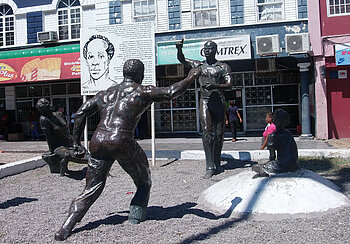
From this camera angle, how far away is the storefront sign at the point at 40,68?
15.3m

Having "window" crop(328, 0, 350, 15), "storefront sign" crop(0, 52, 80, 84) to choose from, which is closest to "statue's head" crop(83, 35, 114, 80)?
"storefront sign" crop(0, 52, 80, 84)

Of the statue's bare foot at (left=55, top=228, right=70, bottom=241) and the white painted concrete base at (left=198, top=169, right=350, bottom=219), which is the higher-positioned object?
the white painted concrete base at (left=198, top=169, right=350, bottom=219)

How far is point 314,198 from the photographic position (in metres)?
4.36

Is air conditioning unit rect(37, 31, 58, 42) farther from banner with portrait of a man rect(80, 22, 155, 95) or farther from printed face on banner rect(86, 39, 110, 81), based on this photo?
printed face on banner rect(86, 39, 110, 81)

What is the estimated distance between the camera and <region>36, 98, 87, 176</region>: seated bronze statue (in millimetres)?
7176

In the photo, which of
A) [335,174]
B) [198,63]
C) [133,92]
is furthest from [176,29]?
[133,92]

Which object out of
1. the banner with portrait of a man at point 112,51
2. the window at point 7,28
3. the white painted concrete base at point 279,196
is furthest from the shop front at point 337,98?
the window at point 7,28

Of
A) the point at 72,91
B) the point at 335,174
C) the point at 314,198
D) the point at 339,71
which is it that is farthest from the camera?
the point at 72,91

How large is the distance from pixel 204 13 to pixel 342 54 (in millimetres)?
5573

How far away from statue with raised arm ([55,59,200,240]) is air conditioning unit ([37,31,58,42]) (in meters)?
13.7

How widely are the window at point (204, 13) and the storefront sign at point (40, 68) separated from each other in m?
5.14

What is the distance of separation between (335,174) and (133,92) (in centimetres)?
447

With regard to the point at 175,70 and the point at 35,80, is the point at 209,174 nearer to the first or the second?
the point at 175,70

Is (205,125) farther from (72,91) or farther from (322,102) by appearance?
(72,91)
